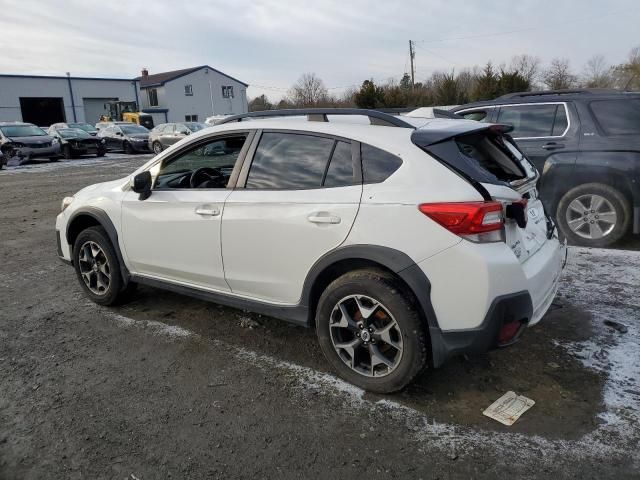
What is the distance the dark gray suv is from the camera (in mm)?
5613

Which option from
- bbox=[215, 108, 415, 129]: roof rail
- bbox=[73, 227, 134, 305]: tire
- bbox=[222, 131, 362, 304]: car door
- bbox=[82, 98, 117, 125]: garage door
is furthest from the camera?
bbox=[82, 98, 117, 125]: garage door

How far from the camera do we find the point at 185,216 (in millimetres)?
3801

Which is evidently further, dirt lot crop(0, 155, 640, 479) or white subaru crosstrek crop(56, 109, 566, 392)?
white subaru crosstrek crop(56, 109, 566, 392)

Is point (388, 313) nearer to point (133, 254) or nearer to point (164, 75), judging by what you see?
point (133, 254)

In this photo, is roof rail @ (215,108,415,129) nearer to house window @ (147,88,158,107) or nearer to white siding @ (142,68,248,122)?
white siding @ (142,68,248,122)

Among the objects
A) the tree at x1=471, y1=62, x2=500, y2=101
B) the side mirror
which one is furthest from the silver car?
the side mirror

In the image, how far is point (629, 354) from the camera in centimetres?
341

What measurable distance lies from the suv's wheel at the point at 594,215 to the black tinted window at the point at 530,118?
909 mm

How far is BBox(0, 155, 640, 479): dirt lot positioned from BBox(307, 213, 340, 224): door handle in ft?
3.48

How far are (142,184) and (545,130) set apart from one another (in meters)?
4.93

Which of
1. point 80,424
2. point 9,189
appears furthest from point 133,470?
point 9,189

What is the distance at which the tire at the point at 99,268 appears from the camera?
446cm

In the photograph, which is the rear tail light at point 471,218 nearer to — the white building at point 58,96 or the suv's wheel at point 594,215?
the suv's wheel at point 594,215

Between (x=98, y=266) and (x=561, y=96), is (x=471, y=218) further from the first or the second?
(x=561, y=96)
